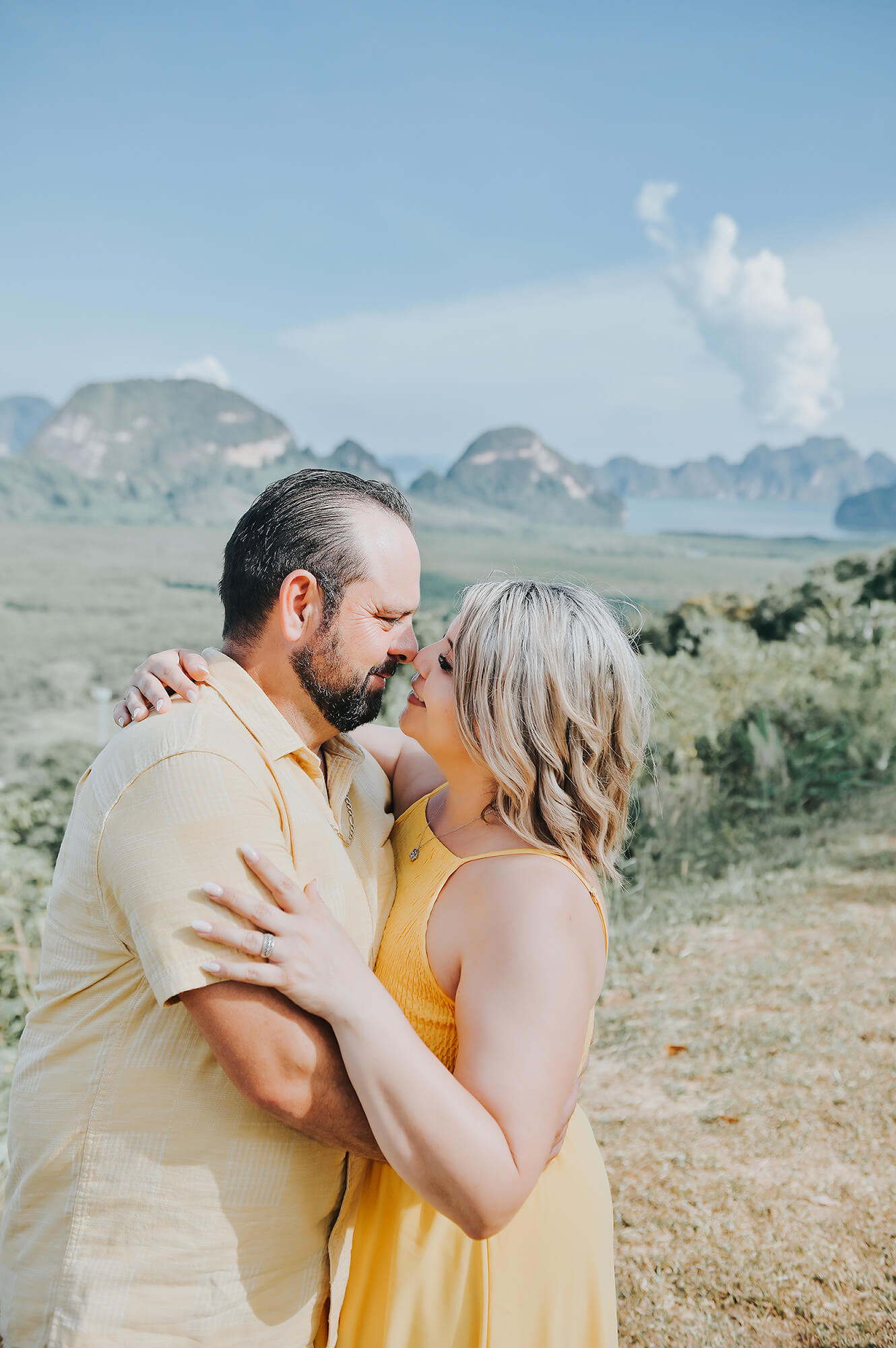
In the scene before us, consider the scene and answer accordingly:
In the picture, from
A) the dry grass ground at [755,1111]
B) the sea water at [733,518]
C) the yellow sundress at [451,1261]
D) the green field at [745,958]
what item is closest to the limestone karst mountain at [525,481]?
the sea water at [733,518]

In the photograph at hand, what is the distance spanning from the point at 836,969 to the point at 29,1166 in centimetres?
427

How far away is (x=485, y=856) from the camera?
1827mm

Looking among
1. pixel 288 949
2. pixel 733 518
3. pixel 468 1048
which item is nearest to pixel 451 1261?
Answer: pixel 468 1048

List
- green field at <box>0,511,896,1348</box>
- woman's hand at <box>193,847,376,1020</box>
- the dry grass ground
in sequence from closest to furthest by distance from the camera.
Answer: woman's hand at <box>193,847,376,1020</box>, the dry grass ground, green field at <box>0,511,896,1348</box>

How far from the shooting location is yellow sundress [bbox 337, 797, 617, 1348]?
1.70 m

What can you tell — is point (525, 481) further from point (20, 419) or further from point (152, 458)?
point (20, 419)

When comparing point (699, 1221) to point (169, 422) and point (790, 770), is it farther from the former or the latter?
point (169, 422)

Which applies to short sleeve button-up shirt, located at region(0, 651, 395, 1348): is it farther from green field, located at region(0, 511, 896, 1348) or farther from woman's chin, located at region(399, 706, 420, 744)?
green field, located at region(0, 511, 896, 1348)

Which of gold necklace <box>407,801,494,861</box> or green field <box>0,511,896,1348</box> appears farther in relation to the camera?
green field <box>0,511,896,1348</box>

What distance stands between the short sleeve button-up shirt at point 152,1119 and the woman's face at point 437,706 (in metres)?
0.39

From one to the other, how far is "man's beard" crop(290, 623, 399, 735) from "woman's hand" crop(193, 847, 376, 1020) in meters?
0.58

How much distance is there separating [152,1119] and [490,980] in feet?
1.95

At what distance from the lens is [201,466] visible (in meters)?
16.6

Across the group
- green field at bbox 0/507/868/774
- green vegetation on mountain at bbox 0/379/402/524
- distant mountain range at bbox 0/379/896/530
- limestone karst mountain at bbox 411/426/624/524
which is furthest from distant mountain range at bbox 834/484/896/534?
green vegetation on mountain at bbox 0/379/402/524
